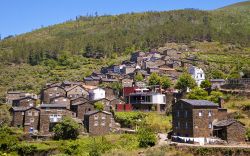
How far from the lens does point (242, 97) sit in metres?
65.1

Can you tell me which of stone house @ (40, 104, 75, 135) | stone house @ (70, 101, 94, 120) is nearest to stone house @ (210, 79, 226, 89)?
stone house @ (70, 101, 94, 120)

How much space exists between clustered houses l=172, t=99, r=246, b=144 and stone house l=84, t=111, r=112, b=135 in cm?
1181

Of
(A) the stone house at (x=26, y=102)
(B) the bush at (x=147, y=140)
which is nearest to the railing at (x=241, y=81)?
(B) the bush at (x=147, y=140)

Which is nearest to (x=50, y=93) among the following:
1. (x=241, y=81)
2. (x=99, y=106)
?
(x=99, y=106)

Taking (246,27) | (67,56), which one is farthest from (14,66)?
(246,27)

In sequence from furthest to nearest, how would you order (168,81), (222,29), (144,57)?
1. (222,29)
2. (144,57)
3. (168,81)

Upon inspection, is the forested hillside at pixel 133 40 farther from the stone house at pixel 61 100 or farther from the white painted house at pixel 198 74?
the stone house at pixel 61 100

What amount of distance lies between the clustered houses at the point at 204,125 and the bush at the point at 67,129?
46.0 feet

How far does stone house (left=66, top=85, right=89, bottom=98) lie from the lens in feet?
251

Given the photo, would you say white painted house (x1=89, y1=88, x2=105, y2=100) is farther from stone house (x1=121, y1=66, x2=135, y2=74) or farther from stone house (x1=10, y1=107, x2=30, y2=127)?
stone house (x1=121, y1=66, x2=135, y2=74)

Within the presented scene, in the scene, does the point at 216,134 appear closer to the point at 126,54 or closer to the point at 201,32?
the point at 126,54

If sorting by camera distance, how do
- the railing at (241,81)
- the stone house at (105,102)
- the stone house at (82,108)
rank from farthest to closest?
the stone house at (105,102) → the railing at (241,81) → the stone house at (82,108)

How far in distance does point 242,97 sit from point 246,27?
349ft

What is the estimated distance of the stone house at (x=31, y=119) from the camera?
203 feet
